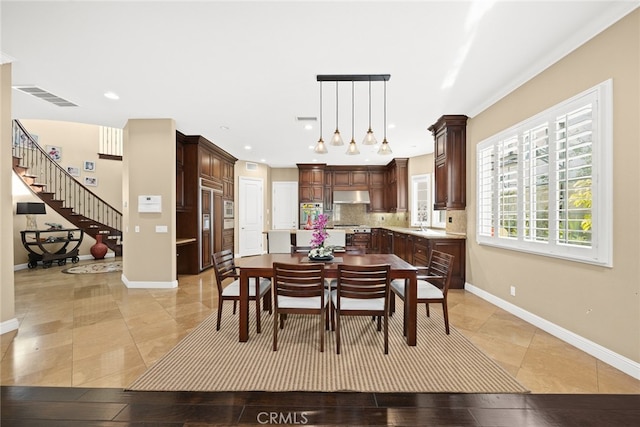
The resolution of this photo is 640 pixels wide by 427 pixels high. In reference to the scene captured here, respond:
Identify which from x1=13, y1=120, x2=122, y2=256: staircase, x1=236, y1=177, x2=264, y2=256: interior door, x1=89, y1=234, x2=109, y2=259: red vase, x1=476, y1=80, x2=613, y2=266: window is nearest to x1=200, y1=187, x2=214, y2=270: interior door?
x1=236, y1=177, x2=264, y2=256: interior door

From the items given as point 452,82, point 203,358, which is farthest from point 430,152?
point 203,358

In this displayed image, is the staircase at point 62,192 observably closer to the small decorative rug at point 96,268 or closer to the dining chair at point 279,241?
the small decorative rug at point 96,268

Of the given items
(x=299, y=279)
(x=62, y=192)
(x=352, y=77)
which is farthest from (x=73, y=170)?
(x=299, y=279)

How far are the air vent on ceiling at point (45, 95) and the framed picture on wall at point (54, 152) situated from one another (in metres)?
5.06

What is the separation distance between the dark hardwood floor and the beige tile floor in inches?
5.9

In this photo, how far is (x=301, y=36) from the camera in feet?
8.18

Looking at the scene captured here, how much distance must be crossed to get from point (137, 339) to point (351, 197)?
656 centimetres

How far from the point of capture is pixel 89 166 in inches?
322

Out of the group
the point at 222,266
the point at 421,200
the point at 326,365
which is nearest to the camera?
the point at 326,365

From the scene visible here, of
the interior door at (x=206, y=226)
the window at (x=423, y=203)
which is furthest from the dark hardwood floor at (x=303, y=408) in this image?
the window at (x=423, y=203)

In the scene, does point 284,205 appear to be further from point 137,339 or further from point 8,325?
point 8,325

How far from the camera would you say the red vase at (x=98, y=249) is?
7.55 m

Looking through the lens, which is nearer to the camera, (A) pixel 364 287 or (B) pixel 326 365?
(B) pixel 326 365

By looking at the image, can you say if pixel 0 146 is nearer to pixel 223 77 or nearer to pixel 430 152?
pixel 223 77
